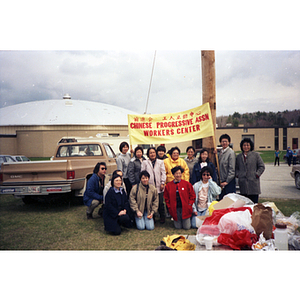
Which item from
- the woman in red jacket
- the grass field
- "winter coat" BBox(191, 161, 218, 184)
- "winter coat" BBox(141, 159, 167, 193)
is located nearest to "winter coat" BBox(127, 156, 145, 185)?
"winter coat" BBox(141, 159, 167, 193)

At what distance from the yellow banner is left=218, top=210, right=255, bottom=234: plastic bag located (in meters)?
1.95

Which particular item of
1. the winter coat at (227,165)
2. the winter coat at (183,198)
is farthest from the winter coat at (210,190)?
the winter coat at (227,165)

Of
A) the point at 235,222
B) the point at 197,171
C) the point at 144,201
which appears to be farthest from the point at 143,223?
the point at 235,222

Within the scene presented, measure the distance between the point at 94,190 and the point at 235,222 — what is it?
3.29 metres

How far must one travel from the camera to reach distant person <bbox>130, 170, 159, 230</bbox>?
15.7 ft

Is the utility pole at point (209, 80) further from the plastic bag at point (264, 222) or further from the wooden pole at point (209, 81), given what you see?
the plastic bag at point (264, 222)

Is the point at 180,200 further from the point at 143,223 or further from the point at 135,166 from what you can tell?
the point at 135,166

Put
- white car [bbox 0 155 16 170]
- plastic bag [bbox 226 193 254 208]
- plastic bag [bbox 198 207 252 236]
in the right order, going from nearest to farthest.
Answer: plastic bag [bbox 198 207 252 236] < plastic bag [bbox 226 193 254 208] < white car [bbox 0 155 16 170]

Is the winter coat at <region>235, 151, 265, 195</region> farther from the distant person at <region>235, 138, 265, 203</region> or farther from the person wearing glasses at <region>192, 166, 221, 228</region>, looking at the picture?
the person wearing glasses at <region>192, 166, 221, 228</region>

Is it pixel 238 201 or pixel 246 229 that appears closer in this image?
pixel 246 229

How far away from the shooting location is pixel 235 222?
363 centimetres

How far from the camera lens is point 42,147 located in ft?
22.9

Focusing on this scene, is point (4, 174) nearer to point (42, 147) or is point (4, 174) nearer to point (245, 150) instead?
point (42, 147)

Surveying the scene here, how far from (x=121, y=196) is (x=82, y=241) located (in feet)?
3.53
